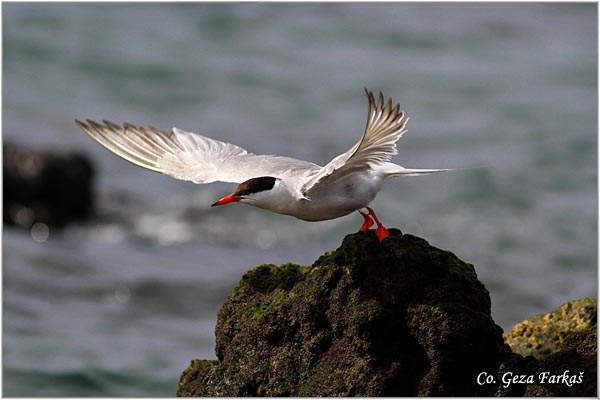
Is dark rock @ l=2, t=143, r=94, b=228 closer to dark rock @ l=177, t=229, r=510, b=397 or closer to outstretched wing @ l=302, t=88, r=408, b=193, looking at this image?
dark rock @ l=177, t=229, r=510, b=397

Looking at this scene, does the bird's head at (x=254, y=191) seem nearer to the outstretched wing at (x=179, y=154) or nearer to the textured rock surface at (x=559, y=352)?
the outstretched wing at (x=179, y=154)

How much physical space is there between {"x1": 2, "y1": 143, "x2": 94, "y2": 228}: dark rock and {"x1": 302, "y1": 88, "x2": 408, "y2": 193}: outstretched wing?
951 centimetres

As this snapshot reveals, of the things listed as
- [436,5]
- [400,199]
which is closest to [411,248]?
[400,199]

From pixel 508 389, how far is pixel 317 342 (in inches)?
46.0

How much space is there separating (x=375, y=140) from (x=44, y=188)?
10.1 m

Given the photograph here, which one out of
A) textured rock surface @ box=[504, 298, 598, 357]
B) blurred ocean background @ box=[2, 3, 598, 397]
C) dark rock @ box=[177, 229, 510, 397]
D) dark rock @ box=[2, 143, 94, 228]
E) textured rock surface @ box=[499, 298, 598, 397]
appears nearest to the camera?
textured rock surface @ box=[499, 298, 598, 397]

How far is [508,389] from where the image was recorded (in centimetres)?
544

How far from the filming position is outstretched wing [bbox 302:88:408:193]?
5770mm

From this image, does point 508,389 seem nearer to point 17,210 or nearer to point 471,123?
point 17,210

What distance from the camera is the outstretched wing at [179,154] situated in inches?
301

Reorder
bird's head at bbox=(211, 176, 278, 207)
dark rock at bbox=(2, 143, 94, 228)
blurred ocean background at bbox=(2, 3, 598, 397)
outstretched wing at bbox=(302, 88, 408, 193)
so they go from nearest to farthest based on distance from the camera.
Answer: outstretched wing at bbox=(302, 88, 408, 193) → bird's head at bbox=(211, 176, 278, 207) → blurred ocean background at bbox=(2, 3, 598, 397) → dark rock at bbox=(2, 143, 94, 228)

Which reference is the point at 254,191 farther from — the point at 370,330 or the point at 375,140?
the point at 370,330

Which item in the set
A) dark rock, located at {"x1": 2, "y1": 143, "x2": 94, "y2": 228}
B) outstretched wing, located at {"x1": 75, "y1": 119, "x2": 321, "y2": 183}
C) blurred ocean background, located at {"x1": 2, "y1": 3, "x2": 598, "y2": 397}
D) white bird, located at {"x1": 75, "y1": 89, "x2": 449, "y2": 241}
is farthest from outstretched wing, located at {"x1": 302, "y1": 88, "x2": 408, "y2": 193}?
dark rock, located at {"x1": 2, "y1": 143, "x2": 94, "y2": 228}

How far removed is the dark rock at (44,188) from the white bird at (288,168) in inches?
277
